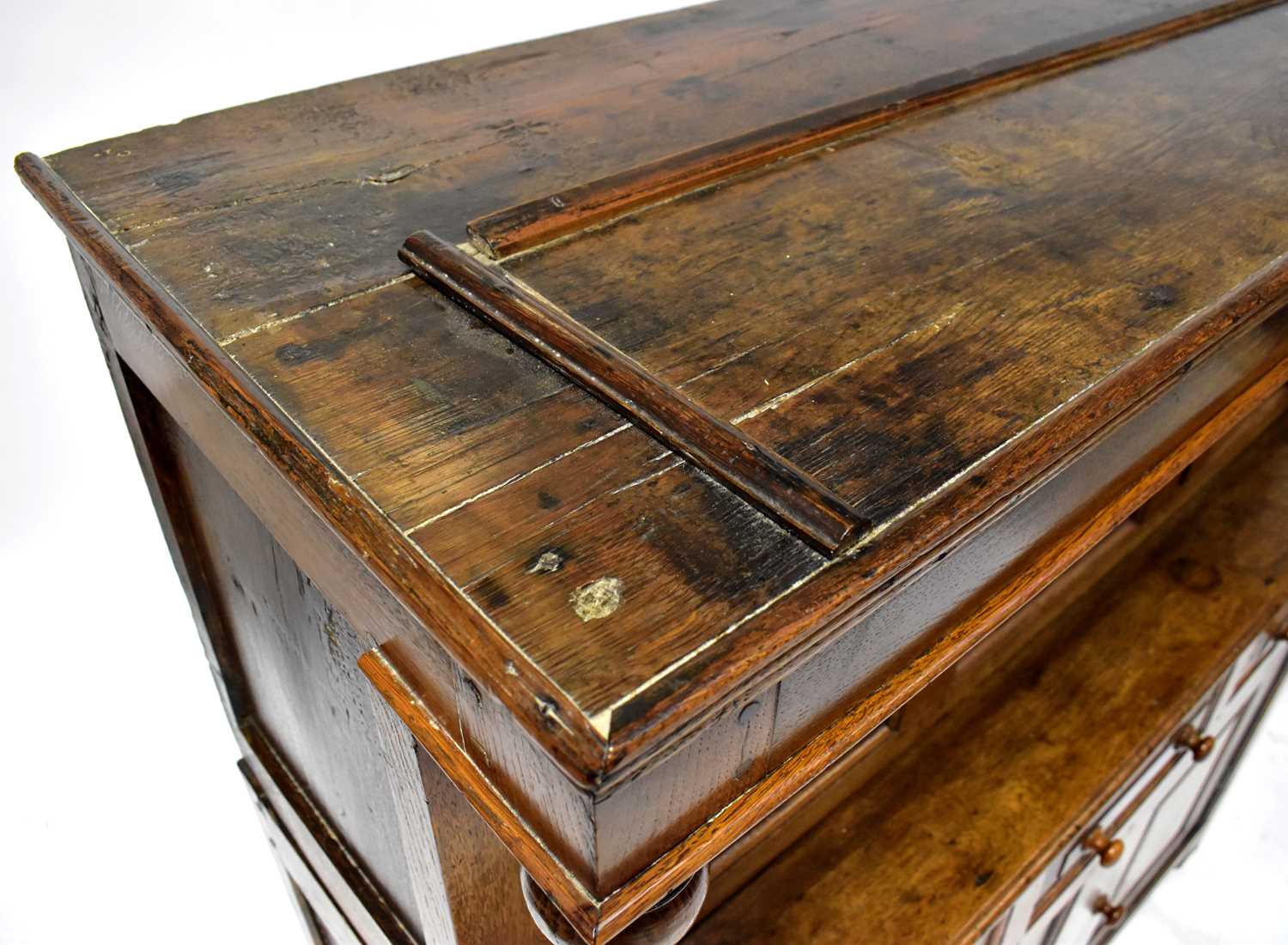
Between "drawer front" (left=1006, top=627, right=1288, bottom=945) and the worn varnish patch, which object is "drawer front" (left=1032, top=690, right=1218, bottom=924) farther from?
the worn varnish patch

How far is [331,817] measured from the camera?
4.04 feet

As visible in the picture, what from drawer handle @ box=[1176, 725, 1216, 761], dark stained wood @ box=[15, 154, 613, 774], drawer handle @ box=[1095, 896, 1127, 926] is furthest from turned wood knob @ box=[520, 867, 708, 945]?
drawer handle @ box=[1095, 896, 1127, 926]

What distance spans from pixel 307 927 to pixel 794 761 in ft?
3.80

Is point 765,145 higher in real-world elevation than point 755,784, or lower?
higher

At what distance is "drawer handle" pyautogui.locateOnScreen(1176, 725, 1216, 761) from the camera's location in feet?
4.63

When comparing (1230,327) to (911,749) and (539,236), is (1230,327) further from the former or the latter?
(911,749)

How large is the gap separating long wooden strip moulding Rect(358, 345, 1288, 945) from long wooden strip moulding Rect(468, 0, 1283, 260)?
0.38 metres

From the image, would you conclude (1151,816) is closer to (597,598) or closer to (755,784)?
(755,784)

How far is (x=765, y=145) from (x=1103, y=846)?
0.93 metres

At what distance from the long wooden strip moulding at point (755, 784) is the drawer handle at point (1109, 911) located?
3.05ft

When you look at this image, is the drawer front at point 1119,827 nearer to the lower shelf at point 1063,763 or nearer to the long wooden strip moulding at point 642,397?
the lower shelf at point 1063,763

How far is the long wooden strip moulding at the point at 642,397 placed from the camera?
63 centimetres

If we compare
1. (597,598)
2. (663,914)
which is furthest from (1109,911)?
(597,598)

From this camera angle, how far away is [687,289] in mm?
853
